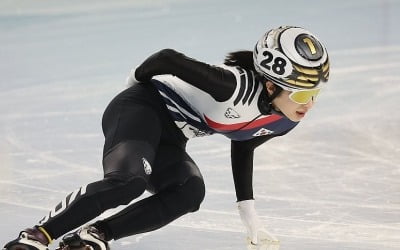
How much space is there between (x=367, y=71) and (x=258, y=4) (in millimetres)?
2916

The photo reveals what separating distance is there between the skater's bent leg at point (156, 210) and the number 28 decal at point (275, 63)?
59cm

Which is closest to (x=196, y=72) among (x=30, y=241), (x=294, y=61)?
(x=294, y=61)

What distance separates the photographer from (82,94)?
745 cm

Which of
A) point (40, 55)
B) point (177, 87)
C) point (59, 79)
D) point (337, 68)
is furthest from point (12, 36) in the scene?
point (177, 87)

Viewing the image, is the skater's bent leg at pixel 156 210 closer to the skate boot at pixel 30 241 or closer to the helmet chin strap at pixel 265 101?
the skate boot at pixel 30 241

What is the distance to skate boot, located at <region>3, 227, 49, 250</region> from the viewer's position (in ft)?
11.0

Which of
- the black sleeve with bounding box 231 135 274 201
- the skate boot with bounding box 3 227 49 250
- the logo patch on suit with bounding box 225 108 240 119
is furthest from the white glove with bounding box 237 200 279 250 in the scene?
the skate boot with bounding box 3 227 49 250

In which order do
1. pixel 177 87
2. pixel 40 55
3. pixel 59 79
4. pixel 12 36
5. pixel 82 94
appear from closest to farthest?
pixel 177 87 < pixel 82 94 < pixel 59 79 < pixel 40 55 < pixel 12 36

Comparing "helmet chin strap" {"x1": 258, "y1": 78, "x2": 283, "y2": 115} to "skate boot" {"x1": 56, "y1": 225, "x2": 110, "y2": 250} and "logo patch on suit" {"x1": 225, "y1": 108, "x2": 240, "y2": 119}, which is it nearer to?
"logo patch on suit" {"x1": 225, "y1": 108, "x2": 240, "y2": 119}

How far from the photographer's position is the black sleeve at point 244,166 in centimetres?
427

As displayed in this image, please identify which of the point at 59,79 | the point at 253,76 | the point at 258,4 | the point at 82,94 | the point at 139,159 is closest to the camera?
the point at 139,159

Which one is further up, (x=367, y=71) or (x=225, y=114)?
(x=225, y=114)

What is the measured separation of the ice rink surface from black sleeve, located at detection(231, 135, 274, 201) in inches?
13.2

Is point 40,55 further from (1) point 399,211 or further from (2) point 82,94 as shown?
(1) point 399,211
